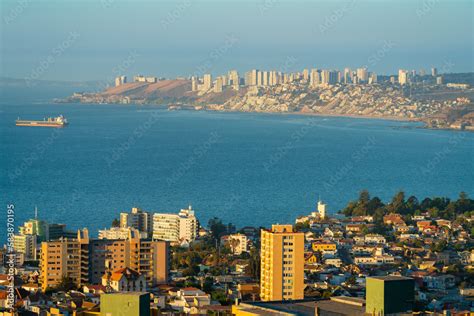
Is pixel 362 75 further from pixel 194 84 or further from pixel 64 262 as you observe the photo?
pixel 64 262

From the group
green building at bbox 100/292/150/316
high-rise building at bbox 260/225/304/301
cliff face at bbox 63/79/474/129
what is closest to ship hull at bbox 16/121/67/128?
cliff face at bbox 63/79/474/129

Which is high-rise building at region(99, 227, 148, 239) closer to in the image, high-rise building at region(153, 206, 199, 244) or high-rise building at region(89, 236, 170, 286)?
high-rise building at region(153, 206, 199, 244)

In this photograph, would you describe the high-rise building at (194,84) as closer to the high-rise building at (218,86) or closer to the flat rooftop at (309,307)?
the high-rise building at (218,86)

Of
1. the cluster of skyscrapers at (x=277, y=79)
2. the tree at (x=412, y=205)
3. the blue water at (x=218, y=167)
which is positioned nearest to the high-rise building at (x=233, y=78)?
the cluster of skyscrapers at (x=277, y=79)

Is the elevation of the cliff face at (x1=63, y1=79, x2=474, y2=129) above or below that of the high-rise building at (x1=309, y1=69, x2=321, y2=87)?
below

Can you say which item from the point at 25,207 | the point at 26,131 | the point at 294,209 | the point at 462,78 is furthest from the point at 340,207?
the point at 462,78
